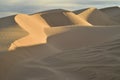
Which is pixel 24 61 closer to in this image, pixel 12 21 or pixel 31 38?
pixel 31 38

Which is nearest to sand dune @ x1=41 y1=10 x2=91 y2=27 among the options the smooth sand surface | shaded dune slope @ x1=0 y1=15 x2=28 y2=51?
shaded dune slope @ x1=0 y1=15 x2=28 y2=51

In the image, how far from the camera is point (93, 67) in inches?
296

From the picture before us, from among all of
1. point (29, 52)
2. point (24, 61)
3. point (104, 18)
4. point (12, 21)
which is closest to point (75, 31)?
point (12, 21)

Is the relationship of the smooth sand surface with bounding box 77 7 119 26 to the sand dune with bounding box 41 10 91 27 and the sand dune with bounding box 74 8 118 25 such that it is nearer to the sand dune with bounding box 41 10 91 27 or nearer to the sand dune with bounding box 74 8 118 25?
the sand dune with bounding box 74 8 118 25

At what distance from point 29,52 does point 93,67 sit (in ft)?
7.03

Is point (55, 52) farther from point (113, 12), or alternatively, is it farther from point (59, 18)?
point (113, 12)

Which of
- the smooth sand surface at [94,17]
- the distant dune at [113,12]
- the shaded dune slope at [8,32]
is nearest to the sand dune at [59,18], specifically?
the shaded dune slope at [8,32]

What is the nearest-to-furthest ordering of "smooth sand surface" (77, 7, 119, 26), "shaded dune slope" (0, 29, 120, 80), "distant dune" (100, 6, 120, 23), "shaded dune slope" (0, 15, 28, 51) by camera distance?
1. "shaded dune slope" (0, 29, 120, 80)
2. "shaded dune slope" (0, 15, 28, 51)
3. "smooth sand surface" (77, 7, 119, 26)
4. "distant dune" (100, 6, 120, 23)

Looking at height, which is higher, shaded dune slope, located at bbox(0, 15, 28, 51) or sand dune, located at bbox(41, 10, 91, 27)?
shaded dune slope, located at bbox(0, 15, 28, 51)

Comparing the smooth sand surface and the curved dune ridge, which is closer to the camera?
the curved dune ridge

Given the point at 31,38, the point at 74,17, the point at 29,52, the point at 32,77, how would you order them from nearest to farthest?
1. the point at 32,77
2. the point at 29,52
3. the point at 31,38
4. the point at 74,17

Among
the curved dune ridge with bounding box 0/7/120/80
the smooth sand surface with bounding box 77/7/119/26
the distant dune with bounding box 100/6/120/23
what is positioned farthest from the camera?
the distant dune with bounding box 100/6/120/23

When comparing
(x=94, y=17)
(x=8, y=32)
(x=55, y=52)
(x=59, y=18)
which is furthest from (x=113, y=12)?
(x=55, y=52)

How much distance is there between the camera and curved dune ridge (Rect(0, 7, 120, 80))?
7.32 metres
